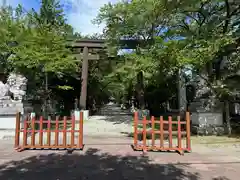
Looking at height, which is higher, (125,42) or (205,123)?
(125,42)

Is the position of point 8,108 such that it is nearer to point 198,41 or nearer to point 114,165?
point 114,165

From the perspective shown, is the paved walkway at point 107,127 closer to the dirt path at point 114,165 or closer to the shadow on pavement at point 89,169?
the dirt path at point 114,165

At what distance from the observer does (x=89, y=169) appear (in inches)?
177

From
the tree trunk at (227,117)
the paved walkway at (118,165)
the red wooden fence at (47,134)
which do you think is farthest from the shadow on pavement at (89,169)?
the tree trunk at (227,117)

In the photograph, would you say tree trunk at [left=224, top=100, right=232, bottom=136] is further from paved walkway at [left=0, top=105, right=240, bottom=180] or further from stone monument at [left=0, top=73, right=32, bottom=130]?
stone monument at [left=0, top=73, right=32, bottom=130]

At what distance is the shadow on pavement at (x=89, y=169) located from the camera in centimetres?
406

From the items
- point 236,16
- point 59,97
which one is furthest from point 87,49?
point 236,16

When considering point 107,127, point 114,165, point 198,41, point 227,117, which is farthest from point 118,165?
point 107,127

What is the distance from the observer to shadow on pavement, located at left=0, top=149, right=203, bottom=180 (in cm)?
406

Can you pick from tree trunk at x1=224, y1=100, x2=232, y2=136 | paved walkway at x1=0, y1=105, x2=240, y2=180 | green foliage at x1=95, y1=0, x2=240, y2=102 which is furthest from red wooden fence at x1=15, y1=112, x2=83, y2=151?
tree trunk at x1=224, y1=100, x2=232, y2=136

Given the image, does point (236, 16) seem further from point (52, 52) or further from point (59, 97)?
point (59, 97)

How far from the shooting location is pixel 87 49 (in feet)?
58.4

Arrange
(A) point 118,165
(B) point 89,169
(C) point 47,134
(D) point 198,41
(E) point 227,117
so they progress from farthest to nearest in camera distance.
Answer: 1. (E) point 227,117
2. (D) point 198,41
3. (C) point 47,134
4. (A) point 118,165
5. (B) point 89,169

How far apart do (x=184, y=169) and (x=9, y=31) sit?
1261 centimetres
